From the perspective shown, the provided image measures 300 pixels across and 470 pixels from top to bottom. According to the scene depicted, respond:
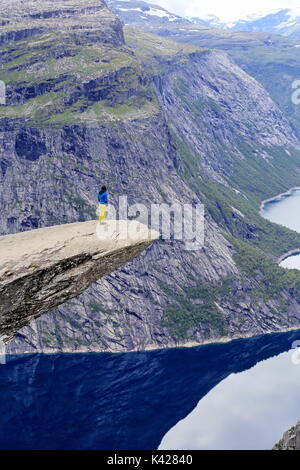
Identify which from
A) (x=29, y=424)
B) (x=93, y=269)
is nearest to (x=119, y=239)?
(x=93, y=269)

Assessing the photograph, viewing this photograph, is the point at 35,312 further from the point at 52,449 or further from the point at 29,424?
the point at 29,424

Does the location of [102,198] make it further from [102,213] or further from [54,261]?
[54,261]

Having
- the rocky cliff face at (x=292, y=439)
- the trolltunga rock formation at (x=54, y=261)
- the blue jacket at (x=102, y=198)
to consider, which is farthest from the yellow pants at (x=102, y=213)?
the rocky cliff face at (x=292, y=439)

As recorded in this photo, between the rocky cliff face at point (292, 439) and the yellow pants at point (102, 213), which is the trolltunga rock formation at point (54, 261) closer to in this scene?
the yellow pants at point (102, 213)

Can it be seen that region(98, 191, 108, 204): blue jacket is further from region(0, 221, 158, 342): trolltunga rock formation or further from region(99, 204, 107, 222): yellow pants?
region(0, 221, 158, 342): trolltunga rock formation

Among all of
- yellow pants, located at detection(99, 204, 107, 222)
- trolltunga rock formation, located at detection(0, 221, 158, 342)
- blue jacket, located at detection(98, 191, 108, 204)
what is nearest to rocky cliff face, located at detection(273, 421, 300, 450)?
trolltunga rock formation, located at detection(0, 221, 158, 342)
